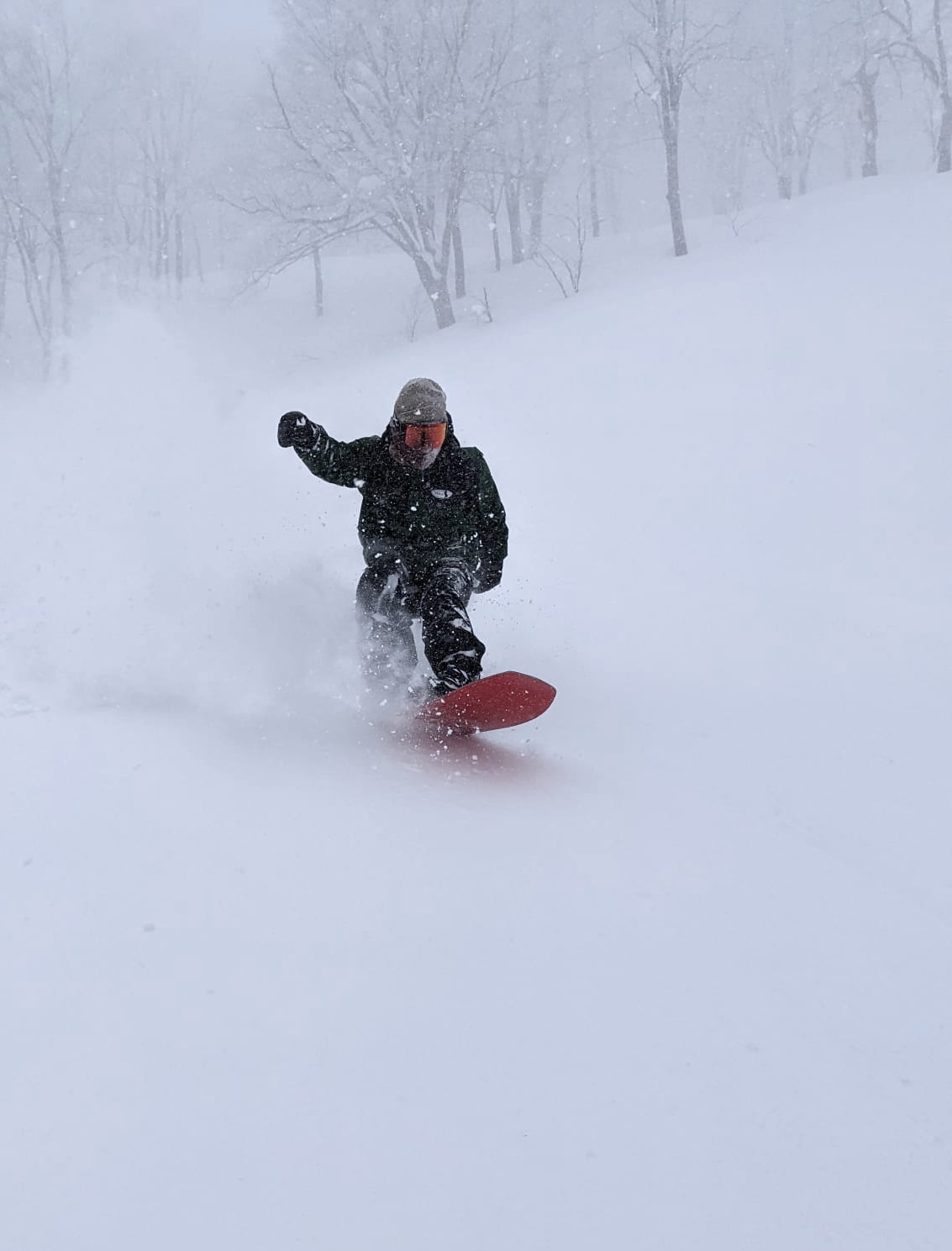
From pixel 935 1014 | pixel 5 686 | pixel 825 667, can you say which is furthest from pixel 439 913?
pixel 825 667

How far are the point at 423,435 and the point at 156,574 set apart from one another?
1.95 meters

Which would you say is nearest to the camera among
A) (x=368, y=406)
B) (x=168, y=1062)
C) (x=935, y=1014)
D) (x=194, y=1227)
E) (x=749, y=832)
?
(x=194, y=1227)

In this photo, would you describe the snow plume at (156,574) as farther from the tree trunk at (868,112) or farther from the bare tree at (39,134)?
the tree trunk at (868,112)

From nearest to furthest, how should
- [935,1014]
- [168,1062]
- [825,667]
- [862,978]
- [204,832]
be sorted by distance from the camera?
[168,1062] → [935,1014] → [862,978] → [204,832] → [825,667]

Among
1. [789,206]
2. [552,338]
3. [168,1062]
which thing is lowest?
[168,1062]

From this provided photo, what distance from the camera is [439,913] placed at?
231cm

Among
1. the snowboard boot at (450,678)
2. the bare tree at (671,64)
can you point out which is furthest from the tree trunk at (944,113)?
the snowboard boot at (450,678)

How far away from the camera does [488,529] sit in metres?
4.41

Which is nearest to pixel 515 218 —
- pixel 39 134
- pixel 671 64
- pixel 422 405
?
pixel 671 64

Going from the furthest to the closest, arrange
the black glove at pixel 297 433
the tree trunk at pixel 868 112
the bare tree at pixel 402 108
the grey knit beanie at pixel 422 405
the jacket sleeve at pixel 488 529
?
the tree trunk at pixel 868 112 → the bare tree at pixel 402 108 → the jacket sleeve at pixel 488 529 → the black glove at pixel 297 433 → the grey knit beanie at pixel 422 405

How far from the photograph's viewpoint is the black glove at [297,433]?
425 centimetres

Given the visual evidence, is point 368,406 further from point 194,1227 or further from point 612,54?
point 612,54

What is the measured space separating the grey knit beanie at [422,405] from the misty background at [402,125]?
933 cm

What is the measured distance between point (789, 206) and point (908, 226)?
29.5ft
